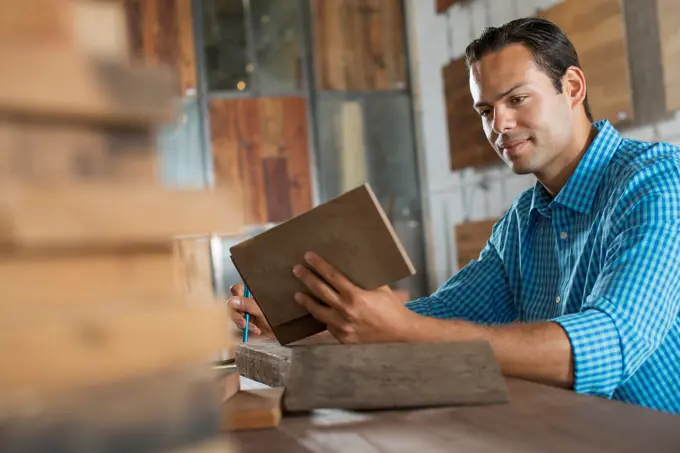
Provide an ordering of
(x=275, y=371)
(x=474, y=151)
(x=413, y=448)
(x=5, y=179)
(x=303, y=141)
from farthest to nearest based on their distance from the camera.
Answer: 1. (x=303, y=141)
2. (x=474, y=151)
3. (x=275, y=371)
4. (x=413, y=448)
5. (x=5, y=179)

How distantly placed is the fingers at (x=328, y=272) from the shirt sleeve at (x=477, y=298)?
81 cm

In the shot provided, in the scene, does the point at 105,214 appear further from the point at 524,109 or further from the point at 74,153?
the point at 524,109

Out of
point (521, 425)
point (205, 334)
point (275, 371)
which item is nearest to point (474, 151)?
point (275, 371)

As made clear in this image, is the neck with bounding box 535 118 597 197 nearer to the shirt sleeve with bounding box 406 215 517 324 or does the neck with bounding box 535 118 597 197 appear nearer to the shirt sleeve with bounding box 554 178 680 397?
the shirt sleeve with bounding box 406 215 517 324

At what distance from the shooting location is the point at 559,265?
1628 millimetres

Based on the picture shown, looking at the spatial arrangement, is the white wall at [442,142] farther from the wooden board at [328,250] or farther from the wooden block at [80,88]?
the wooden block at [80,88]

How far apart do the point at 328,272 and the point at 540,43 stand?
1040 mm

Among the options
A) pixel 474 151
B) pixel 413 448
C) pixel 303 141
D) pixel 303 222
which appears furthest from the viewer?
pixel 303 141

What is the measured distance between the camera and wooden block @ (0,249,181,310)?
327 millimetres

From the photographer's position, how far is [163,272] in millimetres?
369

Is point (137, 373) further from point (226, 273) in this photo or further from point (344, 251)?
point (226, 273)

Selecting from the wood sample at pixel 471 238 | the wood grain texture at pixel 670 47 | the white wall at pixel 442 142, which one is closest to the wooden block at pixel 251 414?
the wood grain texture at pixel 670 47

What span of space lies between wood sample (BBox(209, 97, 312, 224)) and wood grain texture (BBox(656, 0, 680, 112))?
249 cm

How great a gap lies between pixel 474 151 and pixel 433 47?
0.91 m
